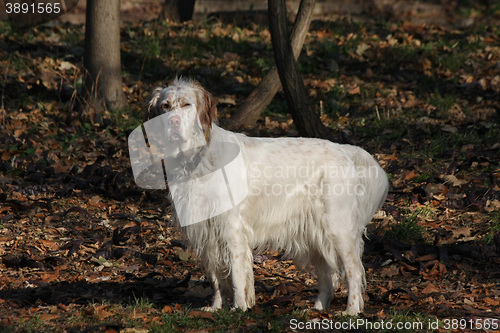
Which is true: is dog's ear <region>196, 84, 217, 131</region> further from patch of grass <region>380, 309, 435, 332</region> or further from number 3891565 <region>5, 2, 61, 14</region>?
number 3891565 <region>5, 2, 61, 14</region>

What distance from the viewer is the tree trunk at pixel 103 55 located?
28.1ft

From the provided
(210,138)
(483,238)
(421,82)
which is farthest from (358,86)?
(210,138)

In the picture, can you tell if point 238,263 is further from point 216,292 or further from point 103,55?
point 103,55

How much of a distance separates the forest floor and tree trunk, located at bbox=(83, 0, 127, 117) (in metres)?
0.26

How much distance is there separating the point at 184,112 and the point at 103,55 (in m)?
4.96

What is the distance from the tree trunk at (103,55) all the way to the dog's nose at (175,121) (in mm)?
4684

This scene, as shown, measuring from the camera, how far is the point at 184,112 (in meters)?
4.20

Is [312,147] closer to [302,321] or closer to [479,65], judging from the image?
[302,321]

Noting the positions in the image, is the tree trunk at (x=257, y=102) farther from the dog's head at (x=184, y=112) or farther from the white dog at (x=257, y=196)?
the dog's head at (x=184, y=112)

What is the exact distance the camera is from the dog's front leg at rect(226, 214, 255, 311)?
4.34m

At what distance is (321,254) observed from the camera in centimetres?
468

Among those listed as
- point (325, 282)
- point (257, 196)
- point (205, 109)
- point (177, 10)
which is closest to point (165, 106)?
point (205, 109)

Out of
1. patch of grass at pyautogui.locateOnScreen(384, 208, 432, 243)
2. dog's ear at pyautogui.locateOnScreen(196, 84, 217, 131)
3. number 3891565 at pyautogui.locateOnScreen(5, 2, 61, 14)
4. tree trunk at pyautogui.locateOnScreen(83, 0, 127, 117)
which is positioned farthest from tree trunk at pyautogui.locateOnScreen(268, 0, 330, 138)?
number 3891565 at pyautogui.locateOnScreen(5, 2, 61, 14)

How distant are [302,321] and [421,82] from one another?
667cm
